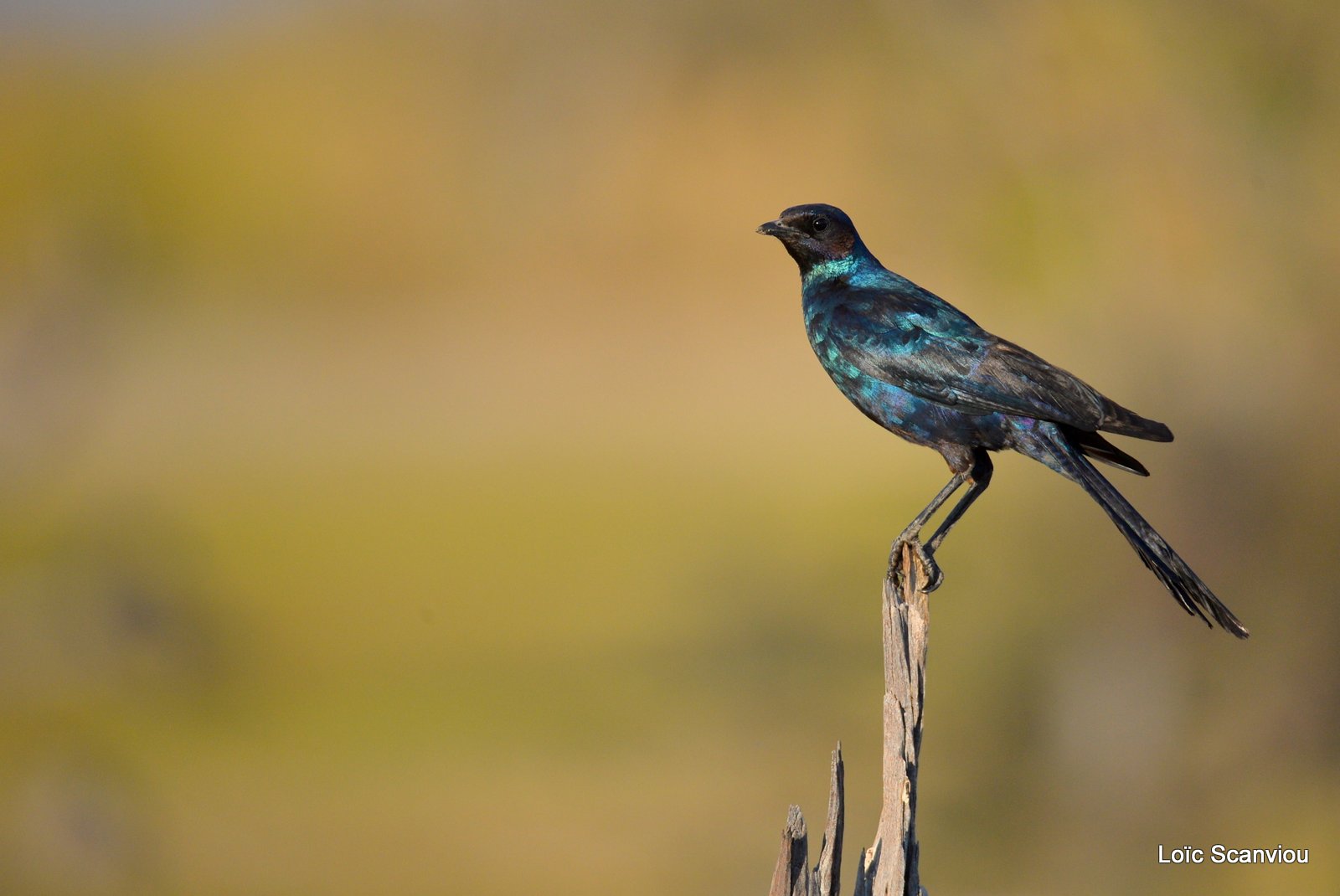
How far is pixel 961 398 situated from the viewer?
4.95 metres

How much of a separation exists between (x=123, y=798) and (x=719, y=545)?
7487mm

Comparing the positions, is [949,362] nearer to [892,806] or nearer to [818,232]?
[818,232]

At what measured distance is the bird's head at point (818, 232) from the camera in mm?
5566

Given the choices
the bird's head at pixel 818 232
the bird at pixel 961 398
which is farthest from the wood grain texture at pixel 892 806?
the bird's head at pixel 818 232

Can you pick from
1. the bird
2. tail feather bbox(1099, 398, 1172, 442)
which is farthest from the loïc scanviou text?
tail feather bbox(1099, 398, 1172, 442)

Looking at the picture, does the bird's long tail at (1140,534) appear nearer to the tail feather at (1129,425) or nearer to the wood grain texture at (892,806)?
the tail feather at (1129,425)

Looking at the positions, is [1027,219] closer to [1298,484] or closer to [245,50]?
[1298,484]

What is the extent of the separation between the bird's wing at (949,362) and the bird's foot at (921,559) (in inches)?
19.9

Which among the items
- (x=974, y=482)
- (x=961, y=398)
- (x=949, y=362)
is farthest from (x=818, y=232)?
(x=974, y=482)

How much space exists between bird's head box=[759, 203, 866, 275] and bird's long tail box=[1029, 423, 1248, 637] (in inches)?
45.9

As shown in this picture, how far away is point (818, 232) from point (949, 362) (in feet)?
2.97

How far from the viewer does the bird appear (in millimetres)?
4730

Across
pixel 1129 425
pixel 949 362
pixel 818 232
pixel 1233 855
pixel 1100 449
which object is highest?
pixel 818 232

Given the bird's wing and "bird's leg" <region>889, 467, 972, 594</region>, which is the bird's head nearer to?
the bird's wing
